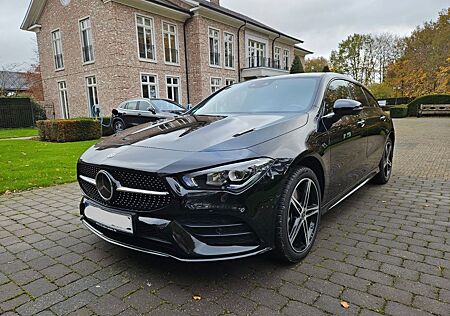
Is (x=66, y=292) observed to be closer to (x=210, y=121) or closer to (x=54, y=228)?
(x=54, y=228)

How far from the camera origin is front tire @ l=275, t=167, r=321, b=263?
219 cm

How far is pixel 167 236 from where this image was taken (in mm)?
1948

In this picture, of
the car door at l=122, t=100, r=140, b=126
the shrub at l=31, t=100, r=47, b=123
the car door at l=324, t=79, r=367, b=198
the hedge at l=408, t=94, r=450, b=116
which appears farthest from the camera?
the hedge at l=408, t=94, r=450, b=116

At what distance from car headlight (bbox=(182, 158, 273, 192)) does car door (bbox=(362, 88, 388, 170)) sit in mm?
2503

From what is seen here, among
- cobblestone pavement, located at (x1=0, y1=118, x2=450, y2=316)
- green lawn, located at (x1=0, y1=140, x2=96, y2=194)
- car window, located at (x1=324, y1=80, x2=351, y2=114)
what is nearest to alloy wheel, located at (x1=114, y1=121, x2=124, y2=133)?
green lawn, located at (x1=0, y1=140, x2=96, y2=194)

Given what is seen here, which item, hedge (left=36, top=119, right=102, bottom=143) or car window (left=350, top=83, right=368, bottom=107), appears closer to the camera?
car window (left=350, top=83, right=368, bottom=107)

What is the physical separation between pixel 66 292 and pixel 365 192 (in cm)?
396

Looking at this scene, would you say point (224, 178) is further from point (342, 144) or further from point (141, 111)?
point (141, 111)

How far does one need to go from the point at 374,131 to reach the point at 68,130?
10.4 metres

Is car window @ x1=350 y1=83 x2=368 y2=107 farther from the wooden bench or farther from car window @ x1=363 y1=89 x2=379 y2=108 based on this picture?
the wooden bench

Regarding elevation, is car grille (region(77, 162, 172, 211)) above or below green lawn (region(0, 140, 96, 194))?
above

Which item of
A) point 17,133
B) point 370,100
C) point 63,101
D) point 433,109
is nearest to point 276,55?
point 433,109

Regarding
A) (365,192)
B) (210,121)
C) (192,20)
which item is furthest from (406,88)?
(210,121)

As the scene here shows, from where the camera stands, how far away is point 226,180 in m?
1.93
